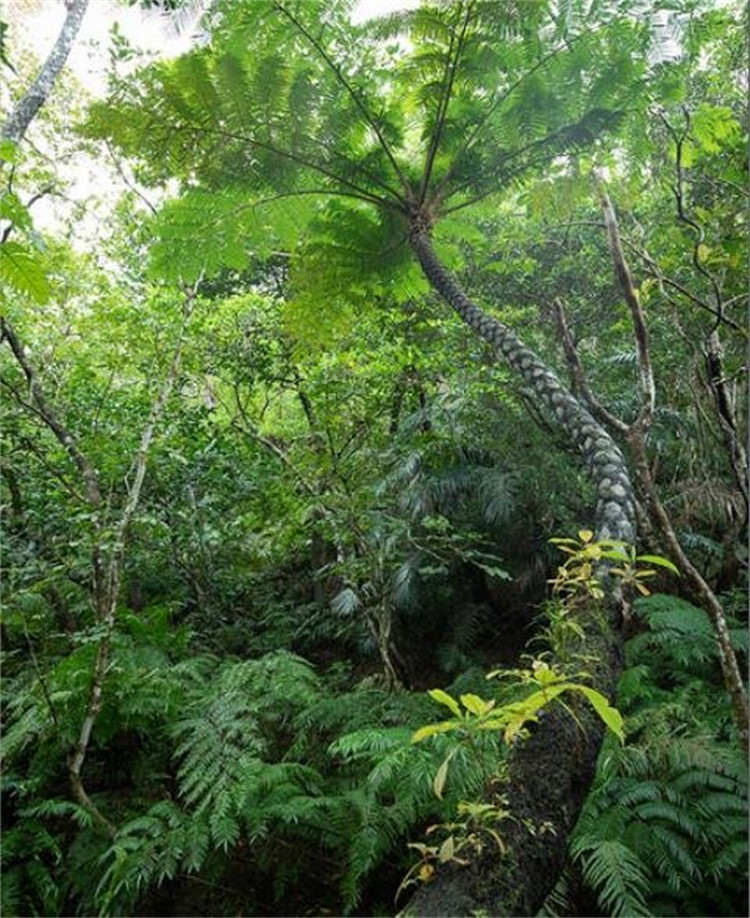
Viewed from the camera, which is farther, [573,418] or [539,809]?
[573,418]

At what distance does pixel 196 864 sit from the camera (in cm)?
182

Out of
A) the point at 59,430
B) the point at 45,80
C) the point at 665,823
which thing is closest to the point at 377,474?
the point at 59,430

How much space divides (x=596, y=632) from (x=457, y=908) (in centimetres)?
57

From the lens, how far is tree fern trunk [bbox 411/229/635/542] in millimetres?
1356

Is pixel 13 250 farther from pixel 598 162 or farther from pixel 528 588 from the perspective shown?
pixel 528 588

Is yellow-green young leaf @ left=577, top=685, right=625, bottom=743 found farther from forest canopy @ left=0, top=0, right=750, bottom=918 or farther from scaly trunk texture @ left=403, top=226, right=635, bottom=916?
scaly trunk texture @ left=403, top=226, right=635, bottom=916

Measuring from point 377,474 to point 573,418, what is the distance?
224 centimetres

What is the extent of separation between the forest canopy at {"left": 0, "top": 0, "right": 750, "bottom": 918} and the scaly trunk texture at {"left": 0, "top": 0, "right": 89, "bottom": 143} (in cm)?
2

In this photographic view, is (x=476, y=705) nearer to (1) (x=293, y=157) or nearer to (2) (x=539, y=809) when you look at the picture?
(2) (x=539, y=809)

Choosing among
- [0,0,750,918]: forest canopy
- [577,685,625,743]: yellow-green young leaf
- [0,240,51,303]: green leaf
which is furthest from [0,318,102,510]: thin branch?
[577,685,625,743]: yellow-green young leaf

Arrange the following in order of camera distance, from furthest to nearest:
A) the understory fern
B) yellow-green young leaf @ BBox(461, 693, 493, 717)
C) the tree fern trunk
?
the understory fern → the tree fern trunk → yellow-green young leaf @ BBox(461, 693, 493, 717)

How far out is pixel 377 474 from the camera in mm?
3744

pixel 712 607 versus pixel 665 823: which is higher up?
pixel 712 607

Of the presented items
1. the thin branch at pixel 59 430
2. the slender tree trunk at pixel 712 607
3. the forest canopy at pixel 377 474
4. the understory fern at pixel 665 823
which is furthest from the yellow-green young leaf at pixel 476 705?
the thin branch at pixel 59 430
